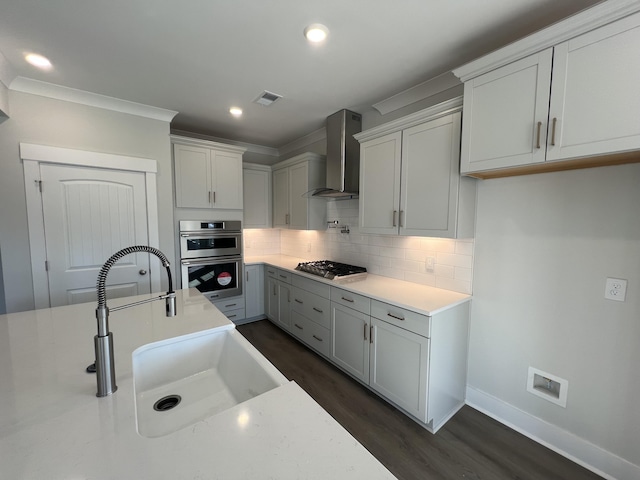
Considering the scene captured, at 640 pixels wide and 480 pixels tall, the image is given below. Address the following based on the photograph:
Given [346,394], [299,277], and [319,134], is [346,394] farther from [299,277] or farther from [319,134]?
[319,134]

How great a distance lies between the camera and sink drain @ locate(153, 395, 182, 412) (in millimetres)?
1160

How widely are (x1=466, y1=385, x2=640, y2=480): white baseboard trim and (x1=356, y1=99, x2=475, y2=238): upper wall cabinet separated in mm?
1308

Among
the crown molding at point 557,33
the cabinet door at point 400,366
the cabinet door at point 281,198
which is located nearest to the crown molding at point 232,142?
the cabinet door at point 281,198

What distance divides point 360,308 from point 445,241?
3.01 ft

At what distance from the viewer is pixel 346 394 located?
2281mm

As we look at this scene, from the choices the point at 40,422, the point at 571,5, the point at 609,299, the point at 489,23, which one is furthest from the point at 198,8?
the point at 609,299

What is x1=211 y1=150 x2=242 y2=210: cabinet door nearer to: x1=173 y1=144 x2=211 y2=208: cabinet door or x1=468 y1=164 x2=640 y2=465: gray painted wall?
x1=173 y1=144 x2=211 y2=208: cabinet door

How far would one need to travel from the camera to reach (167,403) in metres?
1.20

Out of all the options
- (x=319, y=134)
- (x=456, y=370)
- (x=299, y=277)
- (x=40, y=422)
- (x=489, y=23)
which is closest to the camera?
(x=40, y=422)

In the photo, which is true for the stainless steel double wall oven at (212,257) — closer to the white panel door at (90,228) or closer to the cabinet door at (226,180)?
the cabinet door at (226,180)

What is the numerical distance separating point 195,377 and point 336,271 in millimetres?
1674

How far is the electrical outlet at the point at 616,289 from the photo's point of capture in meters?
1.48

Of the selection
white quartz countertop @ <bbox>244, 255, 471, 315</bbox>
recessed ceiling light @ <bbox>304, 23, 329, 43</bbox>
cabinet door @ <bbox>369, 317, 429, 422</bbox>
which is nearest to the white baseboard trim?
cabinet door @ <bbox>369, 317, 429, 422</bbox>

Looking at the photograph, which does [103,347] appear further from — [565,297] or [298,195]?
[298,195]
